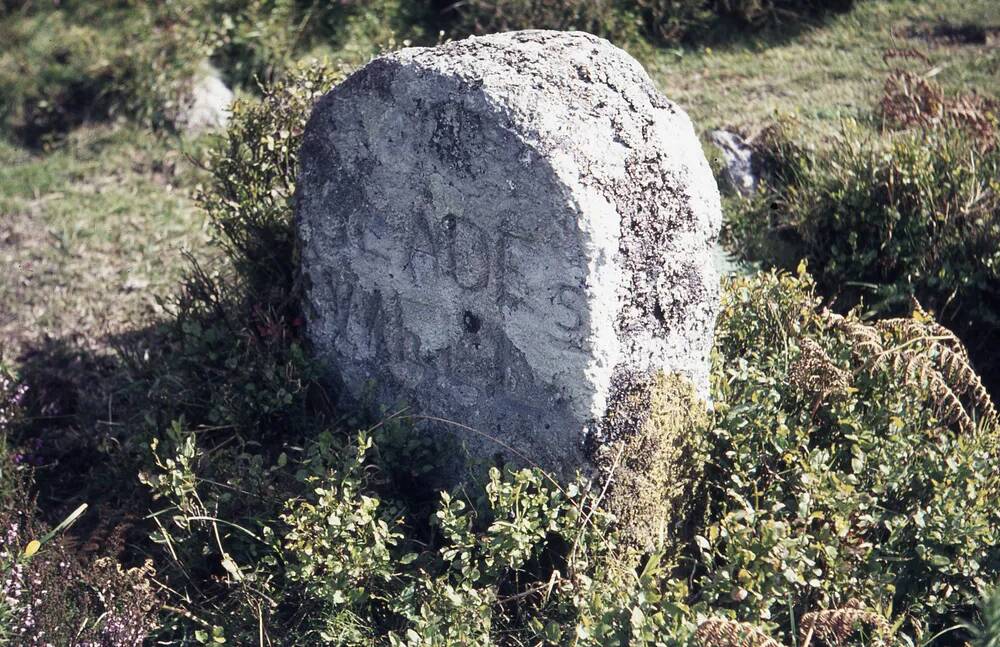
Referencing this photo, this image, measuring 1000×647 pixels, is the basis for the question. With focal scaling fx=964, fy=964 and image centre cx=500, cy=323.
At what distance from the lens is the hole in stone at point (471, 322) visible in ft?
10.8

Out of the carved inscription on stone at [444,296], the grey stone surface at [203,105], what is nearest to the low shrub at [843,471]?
the carved inscription on stone at [444,296]

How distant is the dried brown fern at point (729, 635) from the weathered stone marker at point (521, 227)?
79cm

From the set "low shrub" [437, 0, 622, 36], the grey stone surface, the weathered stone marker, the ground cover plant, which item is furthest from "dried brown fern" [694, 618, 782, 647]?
the grey stone surface

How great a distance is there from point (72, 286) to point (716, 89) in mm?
3919

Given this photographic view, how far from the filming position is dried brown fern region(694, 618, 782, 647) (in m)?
2.49

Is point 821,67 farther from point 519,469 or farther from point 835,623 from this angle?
point 835,623

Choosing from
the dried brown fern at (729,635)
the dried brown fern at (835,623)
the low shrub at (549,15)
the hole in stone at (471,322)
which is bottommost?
the dried brown fern at (835,623)

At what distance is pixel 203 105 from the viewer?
6.34 m

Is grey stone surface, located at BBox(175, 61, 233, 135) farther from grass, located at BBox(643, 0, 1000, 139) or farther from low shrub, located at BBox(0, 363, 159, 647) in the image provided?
low shrub, located at BBox(0, 363, 159, 647)

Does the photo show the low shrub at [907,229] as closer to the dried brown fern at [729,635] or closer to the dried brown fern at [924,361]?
the dried brown fern at [924,361]

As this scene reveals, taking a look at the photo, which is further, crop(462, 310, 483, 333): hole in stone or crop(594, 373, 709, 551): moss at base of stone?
crop(462, 310, 483, 333): hole in stone

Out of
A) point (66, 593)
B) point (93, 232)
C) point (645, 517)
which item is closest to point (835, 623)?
point (645, 517)

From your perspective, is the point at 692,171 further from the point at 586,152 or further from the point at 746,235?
the point at 746,235

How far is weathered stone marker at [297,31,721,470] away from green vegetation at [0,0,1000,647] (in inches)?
7.6
